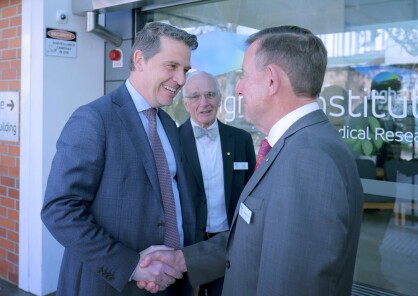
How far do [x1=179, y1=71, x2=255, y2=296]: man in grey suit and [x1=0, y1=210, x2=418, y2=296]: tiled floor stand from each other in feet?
3.46

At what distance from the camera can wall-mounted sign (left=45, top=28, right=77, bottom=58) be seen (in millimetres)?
4129

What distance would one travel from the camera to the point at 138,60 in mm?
2105

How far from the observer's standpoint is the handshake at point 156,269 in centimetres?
186

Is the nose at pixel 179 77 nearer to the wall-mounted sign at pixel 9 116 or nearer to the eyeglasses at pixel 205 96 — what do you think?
the eyeglasses at pixel 205 96

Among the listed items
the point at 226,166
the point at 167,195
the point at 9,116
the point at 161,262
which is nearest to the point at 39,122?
the point at 9,116

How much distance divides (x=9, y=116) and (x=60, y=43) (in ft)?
2.98

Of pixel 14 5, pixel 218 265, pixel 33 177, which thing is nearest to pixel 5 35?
pixel 14 5

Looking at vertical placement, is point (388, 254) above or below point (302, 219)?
below

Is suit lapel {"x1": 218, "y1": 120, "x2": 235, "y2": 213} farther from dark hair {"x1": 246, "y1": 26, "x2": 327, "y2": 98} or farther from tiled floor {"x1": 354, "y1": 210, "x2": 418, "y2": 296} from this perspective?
dark hair {"x1": 246, "y1": 26, "x2": 327, "y2": 98}

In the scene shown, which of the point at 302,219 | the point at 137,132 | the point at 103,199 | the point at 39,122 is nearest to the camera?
the point at 302,219

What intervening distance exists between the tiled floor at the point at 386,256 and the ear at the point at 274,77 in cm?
216

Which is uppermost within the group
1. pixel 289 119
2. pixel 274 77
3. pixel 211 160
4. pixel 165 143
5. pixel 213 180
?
pixel 274 77

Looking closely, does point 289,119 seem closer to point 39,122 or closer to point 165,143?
point 165,143

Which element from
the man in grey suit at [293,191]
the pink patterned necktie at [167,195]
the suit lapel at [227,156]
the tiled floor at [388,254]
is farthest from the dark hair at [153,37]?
the tiled floor at [388,254]
